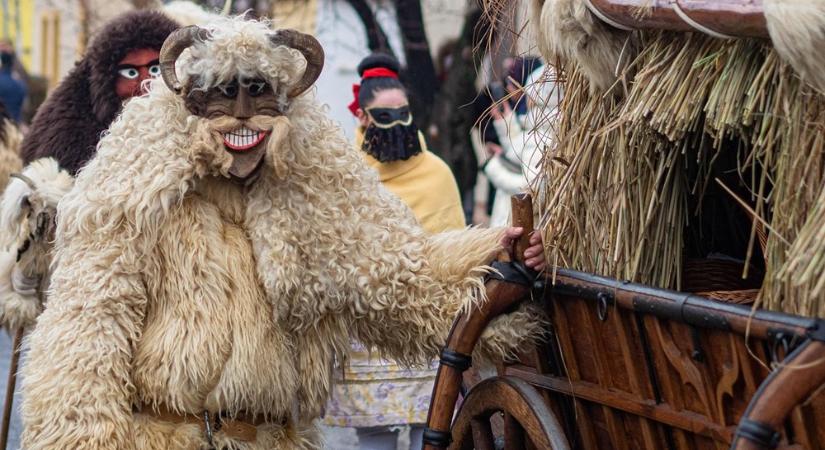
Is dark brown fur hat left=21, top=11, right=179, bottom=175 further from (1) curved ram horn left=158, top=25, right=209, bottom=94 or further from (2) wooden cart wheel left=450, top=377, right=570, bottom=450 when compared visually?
(2) wooden cart wheel left=450, top=377, right=570, bottom=450

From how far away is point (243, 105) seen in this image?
3701mm

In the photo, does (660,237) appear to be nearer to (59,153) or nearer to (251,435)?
(251,435)

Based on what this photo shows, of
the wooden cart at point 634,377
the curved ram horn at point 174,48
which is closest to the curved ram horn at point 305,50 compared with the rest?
the curved ram horn at point 174,48

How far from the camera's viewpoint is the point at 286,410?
12.5 feet

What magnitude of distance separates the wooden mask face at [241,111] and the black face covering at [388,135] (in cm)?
205

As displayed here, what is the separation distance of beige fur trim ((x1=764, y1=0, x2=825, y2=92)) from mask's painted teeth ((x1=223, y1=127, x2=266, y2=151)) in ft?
5.14

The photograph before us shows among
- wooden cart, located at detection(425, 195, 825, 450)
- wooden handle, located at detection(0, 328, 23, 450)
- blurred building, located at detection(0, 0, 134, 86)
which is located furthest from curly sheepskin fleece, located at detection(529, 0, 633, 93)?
blurred building, located at detection(0, 0, 134, 86)

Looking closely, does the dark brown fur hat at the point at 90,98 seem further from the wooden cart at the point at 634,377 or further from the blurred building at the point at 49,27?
the blurred building at the point at 49,27

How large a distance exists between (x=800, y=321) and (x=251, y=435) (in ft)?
5.93

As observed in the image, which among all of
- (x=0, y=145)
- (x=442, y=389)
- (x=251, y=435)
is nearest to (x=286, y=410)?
(x=251, y=435)

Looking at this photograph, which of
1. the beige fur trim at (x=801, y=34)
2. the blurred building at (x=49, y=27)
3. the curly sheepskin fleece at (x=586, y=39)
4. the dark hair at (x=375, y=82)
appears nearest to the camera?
the beige fur trim at (x=801, y=34)

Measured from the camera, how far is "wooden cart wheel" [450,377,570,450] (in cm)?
339

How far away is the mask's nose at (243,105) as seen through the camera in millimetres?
3695

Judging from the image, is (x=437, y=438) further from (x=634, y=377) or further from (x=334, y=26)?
(x=334, y=26)
